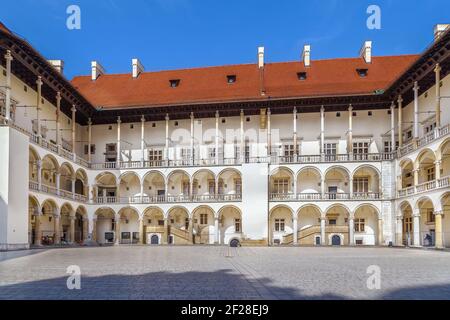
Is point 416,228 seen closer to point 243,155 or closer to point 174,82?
point 243,155

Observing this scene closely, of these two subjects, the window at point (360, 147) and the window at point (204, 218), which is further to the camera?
the window at point (204, 218)

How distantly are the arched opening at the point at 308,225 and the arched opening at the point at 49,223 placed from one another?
17086 millimetres

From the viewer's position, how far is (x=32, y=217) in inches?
1087

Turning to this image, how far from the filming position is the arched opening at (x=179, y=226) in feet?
106

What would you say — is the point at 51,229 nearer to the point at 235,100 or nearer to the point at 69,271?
the point at 235,100

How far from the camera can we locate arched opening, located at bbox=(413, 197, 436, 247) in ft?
85.9

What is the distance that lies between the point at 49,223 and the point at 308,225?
19.1m

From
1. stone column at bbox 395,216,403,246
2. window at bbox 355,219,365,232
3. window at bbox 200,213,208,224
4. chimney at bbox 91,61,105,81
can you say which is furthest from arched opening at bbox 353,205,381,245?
chimney at bbox 91,61,105,81

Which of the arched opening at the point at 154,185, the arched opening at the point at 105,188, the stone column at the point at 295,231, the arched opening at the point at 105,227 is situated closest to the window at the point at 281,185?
the stone column at the point at 295,231

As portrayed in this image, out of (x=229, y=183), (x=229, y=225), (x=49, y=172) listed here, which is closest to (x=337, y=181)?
(x=229, y=183)

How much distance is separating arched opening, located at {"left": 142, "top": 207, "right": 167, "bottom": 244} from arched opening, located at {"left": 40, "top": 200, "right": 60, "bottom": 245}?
22.9 ft

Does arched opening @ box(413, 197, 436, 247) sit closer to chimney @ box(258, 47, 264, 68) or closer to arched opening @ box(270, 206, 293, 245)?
arched opening @ box(270, 206, 293, 245)

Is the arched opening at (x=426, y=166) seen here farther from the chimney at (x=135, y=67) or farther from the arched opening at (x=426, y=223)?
the chimney at (x=135, y=67)

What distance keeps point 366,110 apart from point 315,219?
372 inches
